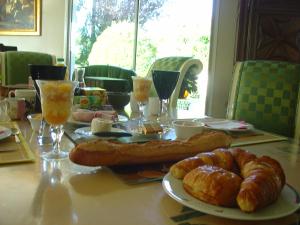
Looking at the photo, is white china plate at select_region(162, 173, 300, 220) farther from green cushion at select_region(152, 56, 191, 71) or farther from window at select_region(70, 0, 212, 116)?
window at select_region(70, 0, 212, 116)

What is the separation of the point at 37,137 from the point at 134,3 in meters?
3.73

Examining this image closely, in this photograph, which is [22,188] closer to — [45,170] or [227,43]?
[45,170]

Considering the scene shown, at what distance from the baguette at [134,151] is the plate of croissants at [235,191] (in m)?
0.14

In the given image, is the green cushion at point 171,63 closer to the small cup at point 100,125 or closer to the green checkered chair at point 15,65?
the green checkered chair at point 15,65

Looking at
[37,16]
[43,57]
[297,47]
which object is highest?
[37,16]

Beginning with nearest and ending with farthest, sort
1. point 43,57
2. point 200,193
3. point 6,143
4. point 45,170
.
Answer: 1. point 200,193
2. point 45,170
3. point 6,143
4. point 43,57

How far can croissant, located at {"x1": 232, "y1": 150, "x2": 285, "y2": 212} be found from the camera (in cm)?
51

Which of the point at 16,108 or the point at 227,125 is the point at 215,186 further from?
the point at 16,108

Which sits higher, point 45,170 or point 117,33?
point 117,33

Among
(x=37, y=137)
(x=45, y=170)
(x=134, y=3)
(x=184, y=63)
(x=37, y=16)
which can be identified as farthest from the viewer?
(x=37, y=16)

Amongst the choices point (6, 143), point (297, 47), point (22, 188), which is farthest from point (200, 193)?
point (297, 47)

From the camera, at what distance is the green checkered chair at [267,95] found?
62.4 inches

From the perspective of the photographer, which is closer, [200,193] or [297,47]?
[200,193]

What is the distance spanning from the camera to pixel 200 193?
0.56 meters
